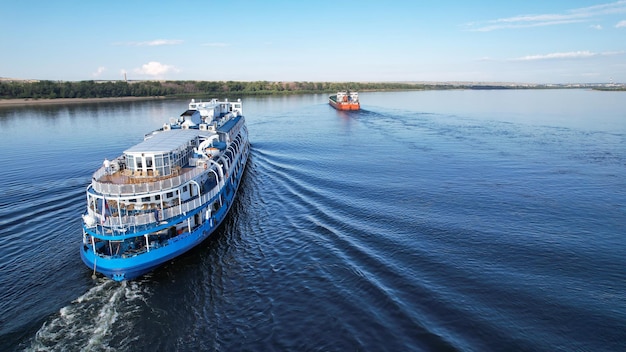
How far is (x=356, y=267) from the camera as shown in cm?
2797

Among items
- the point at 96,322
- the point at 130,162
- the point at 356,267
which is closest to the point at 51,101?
the point at 130,162

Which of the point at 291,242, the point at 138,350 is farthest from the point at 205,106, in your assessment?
the point at 138,350

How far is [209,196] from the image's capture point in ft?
110

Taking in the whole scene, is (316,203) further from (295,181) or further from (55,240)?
(55,240)

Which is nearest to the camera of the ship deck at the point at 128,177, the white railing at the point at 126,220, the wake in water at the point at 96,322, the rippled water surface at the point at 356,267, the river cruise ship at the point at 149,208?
the wake in water at the point at 96,322

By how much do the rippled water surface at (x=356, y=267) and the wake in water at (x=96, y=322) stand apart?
99 mm

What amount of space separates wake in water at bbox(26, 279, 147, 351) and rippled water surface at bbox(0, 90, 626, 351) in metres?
0.10

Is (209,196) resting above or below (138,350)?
above

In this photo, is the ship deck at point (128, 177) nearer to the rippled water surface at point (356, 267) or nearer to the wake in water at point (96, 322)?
the rippled water surface at point (356, 267)

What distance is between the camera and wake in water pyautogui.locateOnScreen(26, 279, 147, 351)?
Result: 20547mm

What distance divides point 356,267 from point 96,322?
16.8 m

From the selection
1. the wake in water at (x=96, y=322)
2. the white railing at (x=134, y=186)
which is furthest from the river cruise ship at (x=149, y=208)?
the wake in water at (x=96, y=322)

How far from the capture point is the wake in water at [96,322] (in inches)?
809

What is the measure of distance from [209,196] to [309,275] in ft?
39.3
